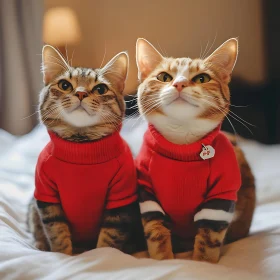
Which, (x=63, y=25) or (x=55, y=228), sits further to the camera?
(x=63, y=25)

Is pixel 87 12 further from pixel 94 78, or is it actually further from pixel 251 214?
pixel 251 214

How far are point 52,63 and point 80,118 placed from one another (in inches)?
9.5

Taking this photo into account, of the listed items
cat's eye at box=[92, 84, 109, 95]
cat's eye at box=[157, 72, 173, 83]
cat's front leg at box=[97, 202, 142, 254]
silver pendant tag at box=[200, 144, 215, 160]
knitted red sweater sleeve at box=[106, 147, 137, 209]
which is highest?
cat's eye at box=[157, 72, 173, 83]

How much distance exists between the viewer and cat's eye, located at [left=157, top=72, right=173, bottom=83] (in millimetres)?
1176

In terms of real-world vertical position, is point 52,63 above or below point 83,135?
above

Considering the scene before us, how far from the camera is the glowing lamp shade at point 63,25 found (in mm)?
2188

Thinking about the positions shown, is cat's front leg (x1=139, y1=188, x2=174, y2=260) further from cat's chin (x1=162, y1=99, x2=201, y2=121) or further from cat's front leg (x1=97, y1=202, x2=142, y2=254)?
cat's chin (x1=162, y1=99, x2=201, y2=121)

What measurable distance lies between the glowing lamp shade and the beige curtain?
84mm

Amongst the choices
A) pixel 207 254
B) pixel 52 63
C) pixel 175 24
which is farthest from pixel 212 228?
pixel 175 24

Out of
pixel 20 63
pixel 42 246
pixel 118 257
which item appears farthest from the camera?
pixel 20 63

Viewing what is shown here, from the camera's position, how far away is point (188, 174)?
1124 millimetres

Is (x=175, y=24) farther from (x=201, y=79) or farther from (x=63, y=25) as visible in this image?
(x=201, y=79)

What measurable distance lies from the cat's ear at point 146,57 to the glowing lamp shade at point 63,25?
101 cm

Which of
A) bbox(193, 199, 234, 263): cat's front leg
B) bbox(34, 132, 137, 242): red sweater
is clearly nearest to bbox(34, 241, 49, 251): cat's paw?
bbox(34, 132, 137, 242): red sweater
